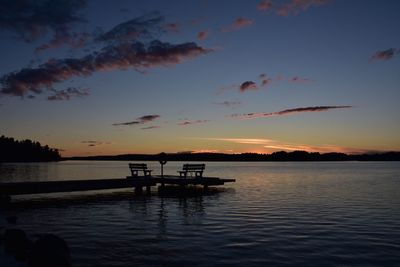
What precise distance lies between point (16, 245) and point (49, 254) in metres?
2.70

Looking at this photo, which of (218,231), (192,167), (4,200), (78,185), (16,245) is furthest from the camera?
(192,167)

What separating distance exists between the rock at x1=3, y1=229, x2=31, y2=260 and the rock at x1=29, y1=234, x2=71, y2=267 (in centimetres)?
150

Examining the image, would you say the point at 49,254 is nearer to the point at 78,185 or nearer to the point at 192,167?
the point at 78,185

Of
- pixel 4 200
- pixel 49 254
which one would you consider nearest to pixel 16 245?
pixel 49 254

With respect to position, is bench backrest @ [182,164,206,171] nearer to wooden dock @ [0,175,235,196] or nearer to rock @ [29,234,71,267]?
wooden dock @ [0,175,235,196]

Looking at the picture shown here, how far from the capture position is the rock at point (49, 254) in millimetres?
9484

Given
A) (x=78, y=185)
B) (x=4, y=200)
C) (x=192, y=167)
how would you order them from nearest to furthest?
(x=4, y=200), (x=78, y=185), (x=192, y=167)

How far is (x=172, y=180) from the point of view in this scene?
35.2 meters

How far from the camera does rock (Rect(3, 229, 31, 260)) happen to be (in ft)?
36.2

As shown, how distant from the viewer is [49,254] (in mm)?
9562

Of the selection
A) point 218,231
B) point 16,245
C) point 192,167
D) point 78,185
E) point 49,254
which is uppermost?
point 192,167

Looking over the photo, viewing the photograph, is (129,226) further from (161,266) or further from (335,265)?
(335,265)

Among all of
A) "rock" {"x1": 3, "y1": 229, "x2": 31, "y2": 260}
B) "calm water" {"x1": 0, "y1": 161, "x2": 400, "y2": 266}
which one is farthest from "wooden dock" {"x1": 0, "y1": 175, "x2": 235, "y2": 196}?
"rock" {"x1": 3, "y1": 229, "x2": 31, "y2": 260}

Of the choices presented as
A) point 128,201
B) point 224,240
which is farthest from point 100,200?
point 224,240
